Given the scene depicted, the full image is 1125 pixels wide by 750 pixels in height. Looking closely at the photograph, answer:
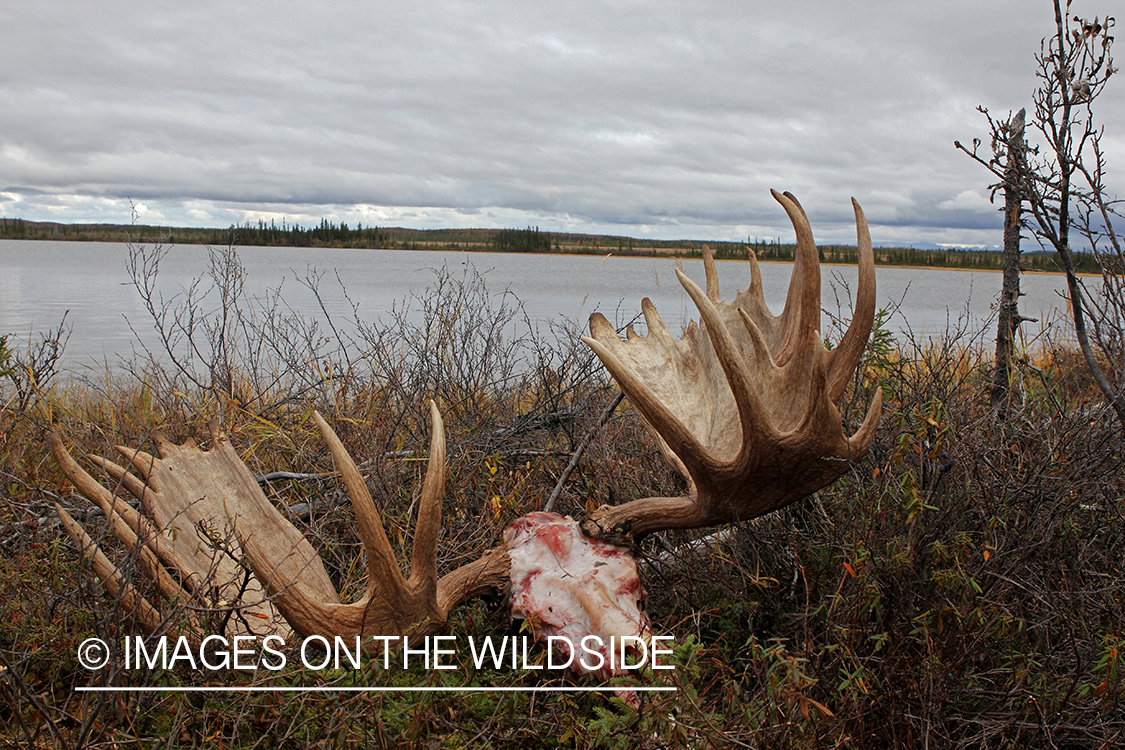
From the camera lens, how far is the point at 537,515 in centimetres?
266

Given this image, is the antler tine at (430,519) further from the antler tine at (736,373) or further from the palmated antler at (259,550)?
the antler tine at (736,373)

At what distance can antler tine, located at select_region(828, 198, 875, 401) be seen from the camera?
2.56 meters

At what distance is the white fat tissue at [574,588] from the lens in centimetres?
231

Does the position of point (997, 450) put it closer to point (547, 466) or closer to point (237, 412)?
point (547, 466)

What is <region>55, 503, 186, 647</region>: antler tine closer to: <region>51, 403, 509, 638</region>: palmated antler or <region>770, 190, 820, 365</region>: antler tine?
<region>51, 403, 509, 638</region>: palmated antler

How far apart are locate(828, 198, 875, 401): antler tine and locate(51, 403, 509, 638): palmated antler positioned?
4.31 ft

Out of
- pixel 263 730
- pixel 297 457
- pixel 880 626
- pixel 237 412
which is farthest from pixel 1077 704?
pixel 237 412

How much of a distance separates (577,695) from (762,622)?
106cm

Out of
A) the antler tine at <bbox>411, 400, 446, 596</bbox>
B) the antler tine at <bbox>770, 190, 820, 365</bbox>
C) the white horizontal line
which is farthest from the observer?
the antler tine at <bbox>770, 190, 820, 365</bbox>

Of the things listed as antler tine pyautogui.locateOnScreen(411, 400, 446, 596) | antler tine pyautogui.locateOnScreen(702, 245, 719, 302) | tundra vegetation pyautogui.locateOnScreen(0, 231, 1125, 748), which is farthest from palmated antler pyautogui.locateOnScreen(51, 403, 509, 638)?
antler tine pyautogui.locateOnScreen(702, 245, 719, 302)

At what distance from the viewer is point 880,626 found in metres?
2.70
